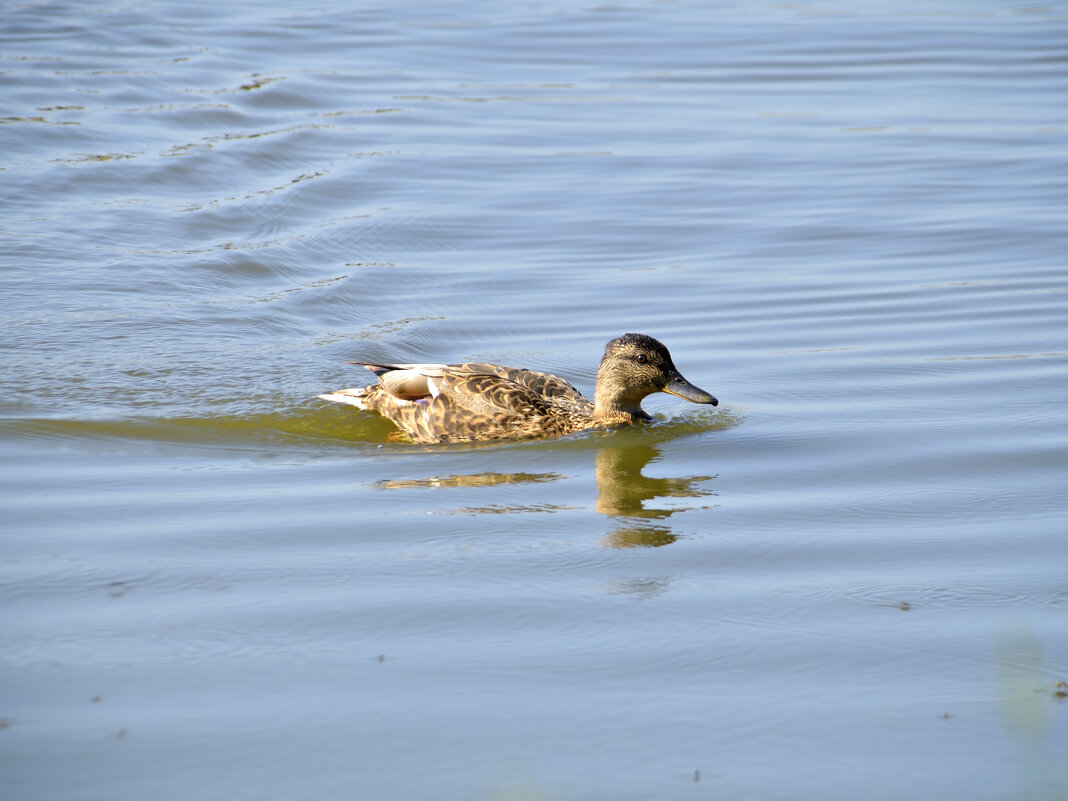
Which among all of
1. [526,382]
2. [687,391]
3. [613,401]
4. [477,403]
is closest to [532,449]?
[477,403]

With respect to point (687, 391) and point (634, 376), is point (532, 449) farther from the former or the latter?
point (687, 391)

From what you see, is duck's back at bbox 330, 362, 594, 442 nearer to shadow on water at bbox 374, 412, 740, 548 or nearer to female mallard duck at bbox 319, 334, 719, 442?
female mallard duck at bbox 319, 334, 719, 442

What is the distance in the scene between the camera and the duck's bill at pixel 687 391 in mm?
7938

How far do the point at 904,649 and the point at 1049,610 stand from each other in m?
0.71

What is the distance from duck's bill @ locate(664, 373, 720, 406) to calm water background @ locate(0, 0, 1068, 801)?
0.27 metres

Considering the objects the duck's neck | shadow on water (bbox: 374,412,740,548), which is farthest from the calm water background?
the duck's neck

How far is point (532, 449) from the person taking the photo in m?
8.04

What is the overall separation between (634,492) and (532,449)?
1.08 meters

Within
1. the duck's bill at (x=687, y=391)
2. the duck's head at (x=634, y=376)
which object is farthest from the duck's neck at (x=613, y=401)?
the duck's bill at (x=687, y=391)

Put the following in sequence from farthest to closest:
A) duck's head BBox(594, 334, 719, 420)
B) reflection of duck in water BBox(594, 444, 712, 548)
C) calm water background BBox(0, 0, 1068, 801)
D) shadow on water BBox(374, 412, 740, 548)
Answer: duck's head BBox(594, 334, 719, 420)
shadow on water BBox(374, 412, 740, 548)
reflection of duck in water BBox(594, 444, 712, 548)
calm water background BBox(0, 0, 1068, 801)

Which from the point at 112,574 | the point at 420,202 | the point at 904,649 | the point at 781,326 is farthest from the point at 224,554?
the point at 420,202

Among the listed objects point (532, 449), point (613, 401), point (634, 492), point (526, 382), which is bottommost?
point (634, 492)

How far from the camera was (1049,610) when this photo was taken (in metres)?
5.05

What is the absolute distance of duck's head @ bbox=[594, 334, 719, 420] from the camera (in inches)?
324
